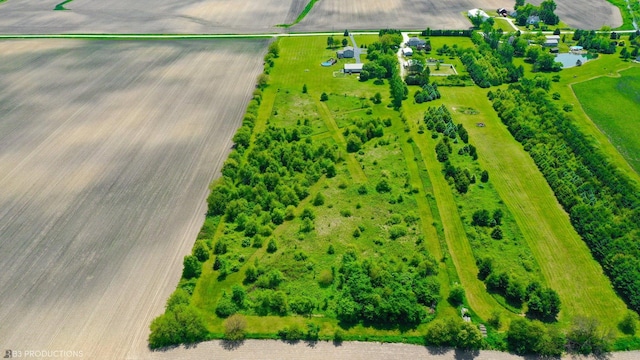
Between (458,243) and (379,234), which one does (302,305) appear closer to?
(379,234)

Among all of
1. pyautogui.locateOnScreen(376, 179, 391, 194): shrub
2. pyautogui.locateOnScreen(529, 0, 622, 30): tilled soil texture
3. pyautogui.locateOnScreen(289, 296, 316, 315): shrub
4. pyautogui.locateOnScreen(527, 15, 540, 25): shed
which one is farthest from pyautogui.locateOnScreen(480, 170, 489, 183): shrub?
pyautogui.locateOnScreen(529, 0, 622, 30): tilled soil texture

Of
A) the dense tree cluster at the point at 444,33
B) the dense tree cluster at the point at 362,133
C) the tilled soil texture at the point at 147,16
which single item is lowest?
the dense tree cluster at the point at 362,133

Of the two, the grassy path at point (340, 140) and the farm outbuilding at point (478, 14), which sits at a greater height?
the farm outbuilding at point (478, 14)

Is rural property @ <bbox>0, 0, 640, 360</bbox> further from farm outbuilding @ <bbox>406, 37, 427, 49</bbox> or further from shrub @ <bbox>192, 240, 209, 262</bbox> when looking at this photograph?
farm outbuilding @ <bbox>406, 37, 427, 49</bbox>

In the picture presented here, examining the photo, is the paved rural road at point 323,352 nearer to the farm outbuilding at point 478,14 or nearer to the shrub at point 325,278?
the shrub at point 325,278

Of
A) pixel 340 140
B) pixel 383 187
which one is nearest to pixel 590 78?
pixel 340 140

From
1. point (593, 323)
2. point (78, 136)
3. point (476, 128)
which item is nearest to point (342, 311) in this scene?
point (593, 323)


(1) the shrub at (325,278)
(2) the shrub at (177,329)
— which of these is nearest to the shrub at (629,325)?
(1) the shrub at (325,278)
